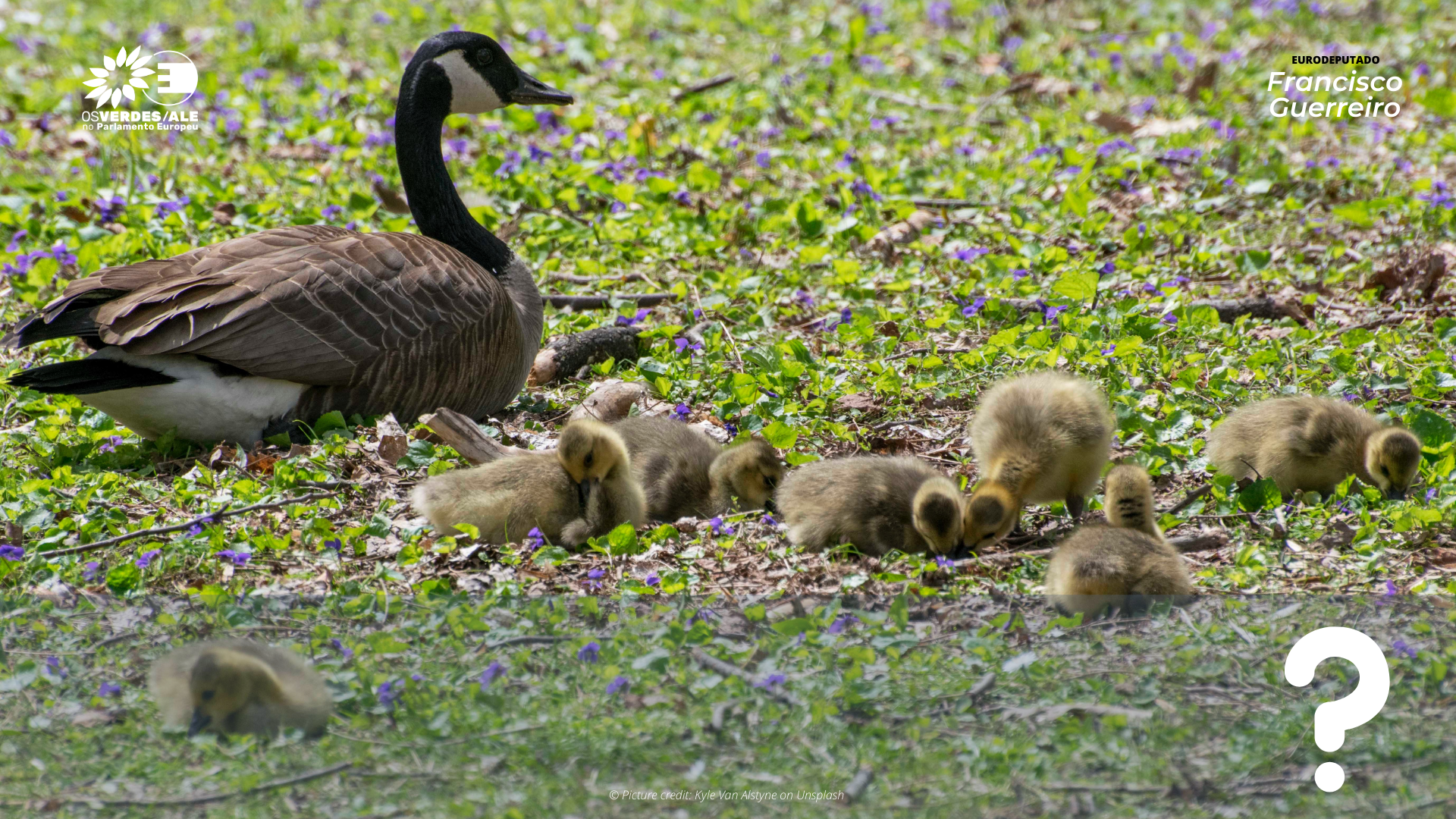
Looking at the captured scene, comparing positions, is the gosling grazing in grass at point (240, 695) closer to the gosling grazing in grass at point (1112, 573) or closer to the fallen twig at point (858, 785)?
the fallen twig at point (858, 785)

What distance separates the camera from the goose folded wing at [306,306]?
17.0ft

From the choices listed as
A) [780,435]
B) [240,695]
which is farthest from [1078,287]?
[240,695]

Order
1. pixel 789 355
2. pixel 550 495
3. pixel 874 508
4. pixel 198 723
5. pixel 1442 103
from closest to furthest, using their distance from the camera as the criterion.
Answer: pixel 198 723 → pixel 874 508 → pixel 550 495 → pixel 789 355 → pixel 1442 103

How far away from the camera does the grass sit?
3252mm

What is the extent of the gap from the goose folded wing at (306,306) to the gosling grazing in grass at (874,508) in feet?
6.66

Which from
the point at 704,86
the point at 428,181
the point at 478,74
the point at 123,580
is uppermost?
the point at 478,74

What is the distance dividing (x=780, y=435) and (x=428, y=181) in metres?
2.56

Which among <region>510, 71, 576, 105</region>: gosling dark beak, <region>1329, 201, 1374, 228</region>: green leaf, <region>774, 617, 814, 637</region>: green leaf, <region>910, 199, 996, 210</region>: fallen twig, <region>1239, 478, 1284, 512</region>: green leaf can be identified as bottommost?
<region>774, 617, 814, 637</region>: green leaf

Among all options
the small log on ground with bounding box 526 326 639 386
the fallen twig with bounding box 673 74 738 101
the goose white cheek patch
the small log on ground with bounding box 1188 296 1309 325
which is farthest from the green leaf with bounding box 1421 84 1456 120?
the goose white cheek patch

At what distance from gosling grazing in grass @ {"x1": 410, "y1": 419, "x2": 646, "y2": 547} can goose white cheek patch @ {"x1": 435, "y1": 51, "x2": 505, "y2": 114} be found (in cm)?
308

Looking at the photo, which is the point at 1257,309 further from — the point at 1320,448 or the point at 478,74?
the point at 478,74

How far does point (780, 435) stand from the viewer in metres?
5.40

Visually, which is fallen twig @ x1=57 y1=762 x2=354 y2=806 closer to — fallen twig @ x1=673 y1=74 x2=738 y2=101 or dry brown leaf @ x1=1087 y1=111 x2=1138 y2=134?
dry brown leaf @ x1=1087 y1=111 x2=1138 y2=134

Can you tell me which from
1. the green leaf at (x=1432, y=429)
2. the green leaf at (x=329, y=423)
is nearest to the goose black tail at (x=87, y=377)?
the green leaf at (x=329, y=423)
